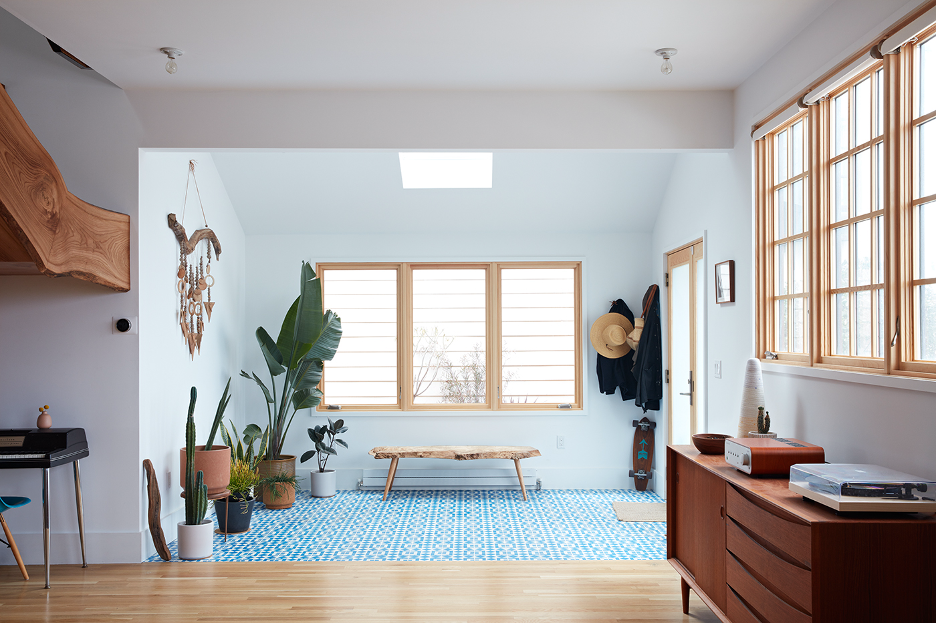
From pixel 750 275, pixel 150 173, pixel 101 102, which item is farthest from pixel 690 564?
pixel 101 102

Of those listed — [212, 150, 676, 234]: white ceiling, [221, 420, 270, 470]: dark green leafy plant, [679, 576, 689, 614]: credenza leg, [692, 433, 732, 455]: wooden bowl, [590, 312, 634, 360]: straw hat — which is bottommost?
[679, 576, 689, 614]: credenza leg

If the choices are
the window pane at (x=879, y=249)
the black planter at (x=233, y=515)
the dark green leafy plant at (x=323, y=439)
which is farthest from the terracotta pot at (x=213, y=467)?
the window pane at (x=879, y=249)

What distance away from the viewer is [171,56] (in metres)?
3.27

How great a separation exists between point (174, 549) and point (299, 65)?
2.92 metres

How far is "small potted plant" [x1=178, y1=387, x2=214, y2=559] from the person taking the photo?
379 cm

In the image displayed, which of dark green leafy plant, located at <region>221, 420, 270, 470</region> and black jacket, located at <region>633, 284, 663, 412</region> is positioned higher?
black jacket, located at <region>633, 284, 663, 412</region>

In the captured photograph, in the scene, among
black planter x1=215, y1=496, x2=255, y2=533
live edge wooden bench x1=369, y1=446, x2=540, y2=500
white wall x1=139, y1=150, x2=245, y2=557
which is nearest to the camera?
white wall x1=139, y1=150, x2=245, y2=557

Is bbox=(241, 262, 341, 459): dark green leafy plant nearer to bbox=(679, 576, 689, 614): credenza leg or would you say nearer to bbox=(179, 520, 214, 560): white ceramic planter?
bbox=(179, 520, 214, 560): white ceramic planter

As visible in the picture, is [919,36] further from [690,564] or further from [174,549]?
[174,549]

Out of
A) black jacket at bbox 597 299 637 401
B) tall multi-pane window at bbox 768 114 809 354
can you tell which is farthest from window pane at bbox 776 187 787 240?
black jacket at bbox 597 299 637 401

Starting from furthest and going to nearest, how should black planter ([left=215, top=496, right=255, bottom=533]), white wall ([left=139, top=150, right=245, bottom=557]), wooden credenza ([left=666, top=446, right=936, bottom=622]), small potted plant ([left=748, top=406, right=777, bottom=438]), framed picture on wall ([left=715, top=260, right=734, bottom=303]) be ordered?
1. black planter ([left=215, top=496, right=255, bottom=533])
2. white wall ([left=139, top=150, right=245, bottom=557])
3. framed picture on wall ([left=715, top=260, right=734, bottom=303])
4. small potted plant ([left=748, top=406, right=777, bottom=438])
5. wooden credenza ([left=666, top=446, right=936, bottom=622])

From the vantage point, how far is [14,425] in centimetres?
373

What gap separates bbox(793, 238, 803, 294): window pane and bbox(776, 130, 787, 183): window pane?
364 mm

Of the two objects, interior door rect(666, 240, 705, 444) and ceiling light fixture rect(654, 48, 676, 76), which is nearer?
ceiling light fixture rect(654, 48, 676, 76)
